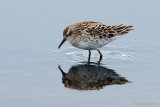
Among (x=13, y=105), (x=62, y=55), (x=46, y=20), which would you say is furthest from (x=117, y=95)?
(x=46, y=20)

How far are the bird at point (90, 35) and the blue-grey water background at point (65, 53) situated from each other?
16.6 inches

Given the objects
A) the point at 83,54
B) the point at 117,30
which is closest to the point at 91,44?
the point at 83,54

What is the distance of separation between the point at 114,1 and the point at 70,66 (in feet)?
21.6

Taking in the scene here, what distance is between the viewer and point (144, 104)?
12305 millimetres

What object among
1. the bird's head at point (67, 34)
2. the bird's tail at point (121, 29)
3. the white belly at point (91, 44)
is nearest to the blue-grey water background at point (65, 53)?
the white belly at point (91, 44)

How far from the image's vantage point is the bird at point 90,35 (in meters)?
16.1

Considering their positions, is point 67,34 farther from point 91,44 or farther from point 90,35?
point 91,44

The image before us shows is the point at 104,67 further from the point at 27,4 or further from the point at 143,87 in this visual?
the point at 27,4

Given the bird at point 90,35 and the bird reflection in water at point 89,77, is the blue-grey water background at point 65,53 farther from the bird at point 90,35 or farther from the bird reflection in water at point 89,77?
the bird at point 90,35

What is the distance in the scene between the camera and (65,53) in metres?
16.5

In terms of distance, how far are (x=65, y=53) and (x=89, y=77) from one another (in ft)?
8.51

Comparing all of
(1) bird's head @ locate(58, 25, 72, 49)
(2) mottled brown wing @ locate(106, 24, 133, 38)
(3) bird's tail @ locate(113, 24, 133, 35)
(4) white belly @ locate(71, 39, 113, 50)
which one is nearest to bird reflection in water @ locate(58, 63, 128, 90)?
(4) white belly @ locate(71, 39, 113, 50)

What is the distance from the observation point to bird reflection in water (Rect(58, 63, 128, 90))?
44.2ft

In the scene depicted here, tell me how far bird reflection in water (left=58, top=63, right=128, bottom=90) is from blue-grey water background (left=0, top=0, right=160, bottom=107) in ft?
0.74
